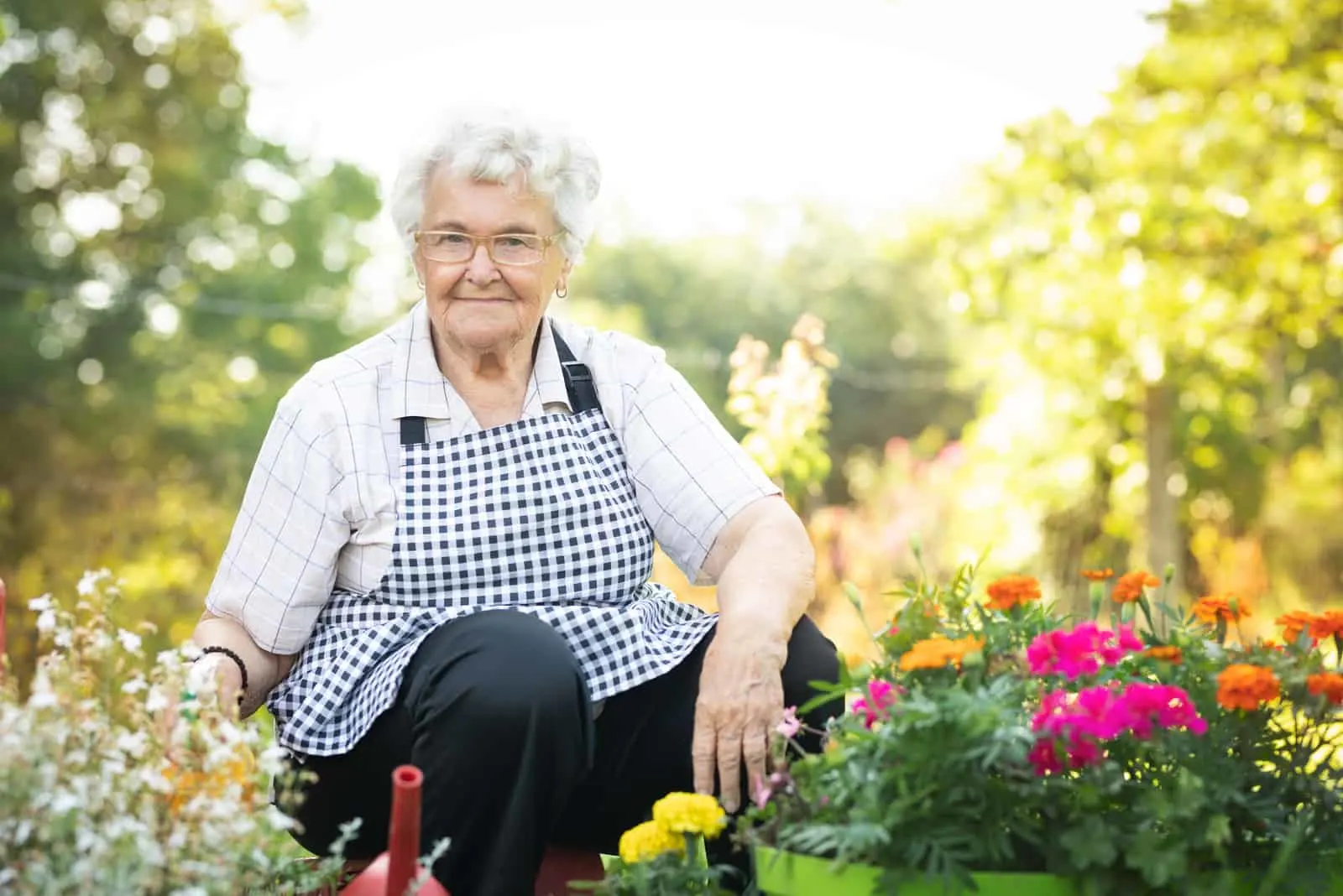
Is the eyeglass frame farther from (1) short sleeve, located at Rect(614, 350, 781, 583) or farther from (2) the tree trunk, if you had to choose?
(2) the tree trunk

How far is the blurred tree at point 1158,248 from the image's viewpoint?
5879mm

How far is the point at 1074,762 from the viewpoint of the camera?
152 centimetres

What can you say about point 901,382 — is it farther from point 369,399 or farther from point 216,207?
point 369,399

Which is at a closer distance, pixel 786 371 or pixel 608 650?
pixel 608 650

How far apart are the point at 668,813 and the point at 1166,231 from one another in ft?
16.5

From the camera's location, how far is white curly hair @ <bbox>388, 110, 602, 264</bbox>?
2188mm

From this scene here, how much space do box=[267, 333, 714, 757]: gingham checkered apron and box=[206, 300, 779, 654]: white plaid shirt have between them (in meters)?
0.04

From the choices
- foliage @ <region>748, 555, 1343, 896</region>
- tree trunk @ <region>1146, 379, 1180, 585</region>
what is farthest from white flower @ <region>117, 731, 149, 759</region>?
tree trunk @ <region>1146, 379, 1180, 585</region>

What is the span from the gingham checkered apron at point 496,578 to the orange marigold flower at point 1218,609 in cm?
71

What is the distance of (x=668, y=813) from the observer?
5.33ft

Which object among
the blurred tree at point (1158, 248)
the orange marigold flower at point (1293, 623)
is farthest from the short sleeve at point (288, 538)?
the blurred tree at point (1158, 248)

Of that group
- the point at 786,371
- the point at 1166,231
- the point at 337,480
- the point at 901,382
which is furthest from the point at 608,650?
the point at 901,382

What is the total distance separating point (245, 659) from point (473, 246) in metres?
0.69

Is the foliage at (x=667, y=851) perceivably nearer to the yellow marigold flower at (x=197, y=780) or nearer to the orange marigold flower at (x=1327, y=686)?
the yellow marigold flower at (x=197, y=780)
